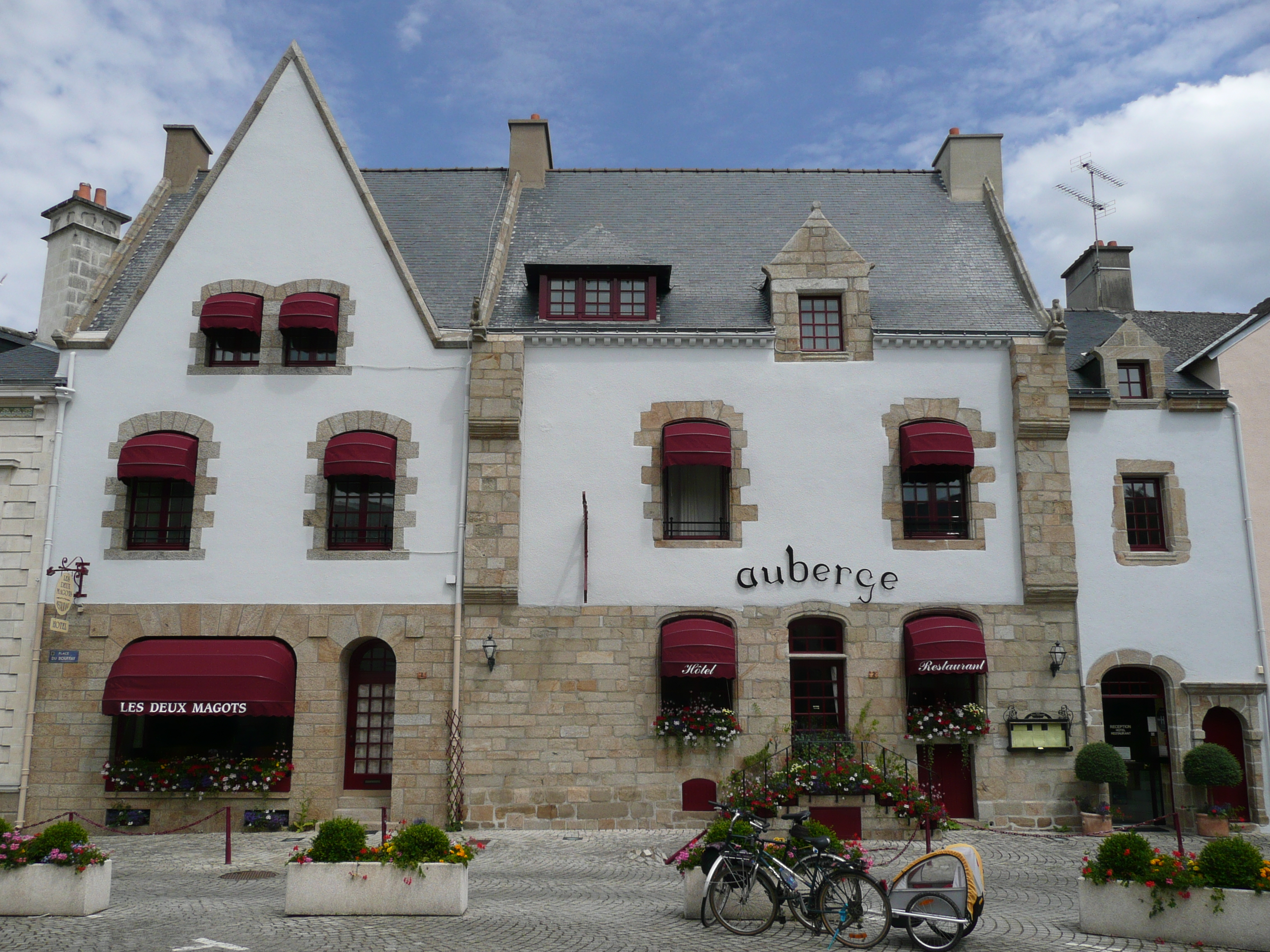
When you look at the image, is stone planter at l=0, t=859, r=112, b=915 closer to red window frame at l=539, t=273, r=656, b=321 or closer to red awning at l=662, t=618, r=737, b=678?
red awning at l=662, t=618, r=737, b=678

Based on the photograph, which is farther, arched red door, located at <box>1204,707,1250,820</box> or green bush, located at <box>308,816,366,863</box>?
arched red door, located at <box>1204,707,1250,820</box>

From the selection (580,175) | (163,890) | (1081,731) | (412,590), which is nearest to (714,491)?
(412,590)

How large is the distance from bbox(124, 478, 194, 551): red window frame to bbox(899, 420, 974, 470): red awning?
43.9ft

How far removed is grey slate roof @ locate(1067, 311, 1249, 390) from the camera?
21.1 meters

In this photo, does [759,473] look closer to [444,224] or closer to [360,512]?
[360,512]

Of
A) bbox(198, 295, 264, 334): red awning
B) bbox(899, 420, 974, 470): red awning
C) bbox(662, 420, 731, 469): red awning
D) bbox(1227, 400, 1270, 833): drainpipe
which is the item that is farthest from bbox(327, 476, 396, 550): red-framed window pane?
bbox(1227, 400, 1270, 833): drainpipe

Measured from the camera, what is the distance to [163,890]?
1364 centimetres

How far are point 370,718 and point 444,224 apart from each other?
10942 millimetres

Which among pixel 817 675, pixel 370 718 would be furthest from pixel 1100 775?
pixel 370 718

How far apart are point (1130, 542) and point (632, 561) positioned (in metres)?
9.72

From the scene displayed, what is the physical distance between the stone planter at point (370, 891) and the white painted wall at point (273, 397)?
7.47m

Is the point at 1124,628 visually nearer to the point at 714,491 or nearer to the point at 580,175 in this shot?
the point at 714,491

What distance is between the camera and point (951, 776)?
62.2 feet

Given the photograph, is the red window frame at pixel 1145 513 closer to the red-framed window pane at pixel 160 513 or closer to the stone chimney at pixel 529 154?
the stone chimney at pixel 529 154
